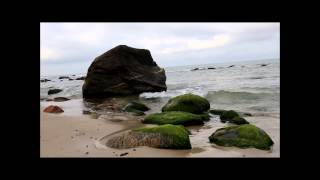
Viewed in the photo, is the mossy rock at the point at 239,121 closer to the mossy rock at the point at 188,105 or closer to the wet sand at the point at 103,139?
the wet sand at the point at 103,139

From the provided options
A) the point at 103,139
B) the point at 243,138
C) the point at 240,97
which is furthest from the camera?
the point at 240,97

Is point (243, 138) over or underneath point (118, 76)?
underneath

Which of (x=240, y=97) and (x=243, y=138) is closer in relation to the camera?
(x=243, y=138)

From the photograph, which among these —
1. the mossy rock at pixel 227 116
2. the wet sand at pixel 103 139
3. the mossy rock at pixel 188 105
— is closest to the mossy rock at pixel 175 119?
the wet sand at pixel 103 139

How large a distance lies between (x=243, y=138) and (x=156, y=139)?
2.07 m

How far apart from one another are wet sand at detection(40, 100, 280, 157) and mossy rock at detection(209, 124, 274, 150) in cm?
18

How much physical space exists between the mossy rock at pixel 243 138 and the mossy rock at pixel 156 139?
Answer: 91 centimetres

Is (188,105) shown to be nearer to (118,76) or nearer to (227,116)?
(227,116)

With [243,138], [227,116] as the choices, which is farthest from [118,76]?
[243,138]

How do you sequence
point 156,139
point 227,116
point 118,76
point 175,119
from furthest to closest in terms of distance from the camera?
point 118,76, point 227,116, point 175,119, point 156,139

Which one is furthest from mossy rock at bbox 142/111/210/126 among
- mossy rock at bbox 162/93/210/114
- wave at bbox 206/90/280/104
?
wave at bbox 206/90/280/104

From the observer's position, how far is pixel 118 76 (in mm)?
25875

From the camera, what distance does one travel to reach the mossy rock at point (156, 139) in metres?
8.38

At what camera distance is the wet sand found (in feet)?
26.2
